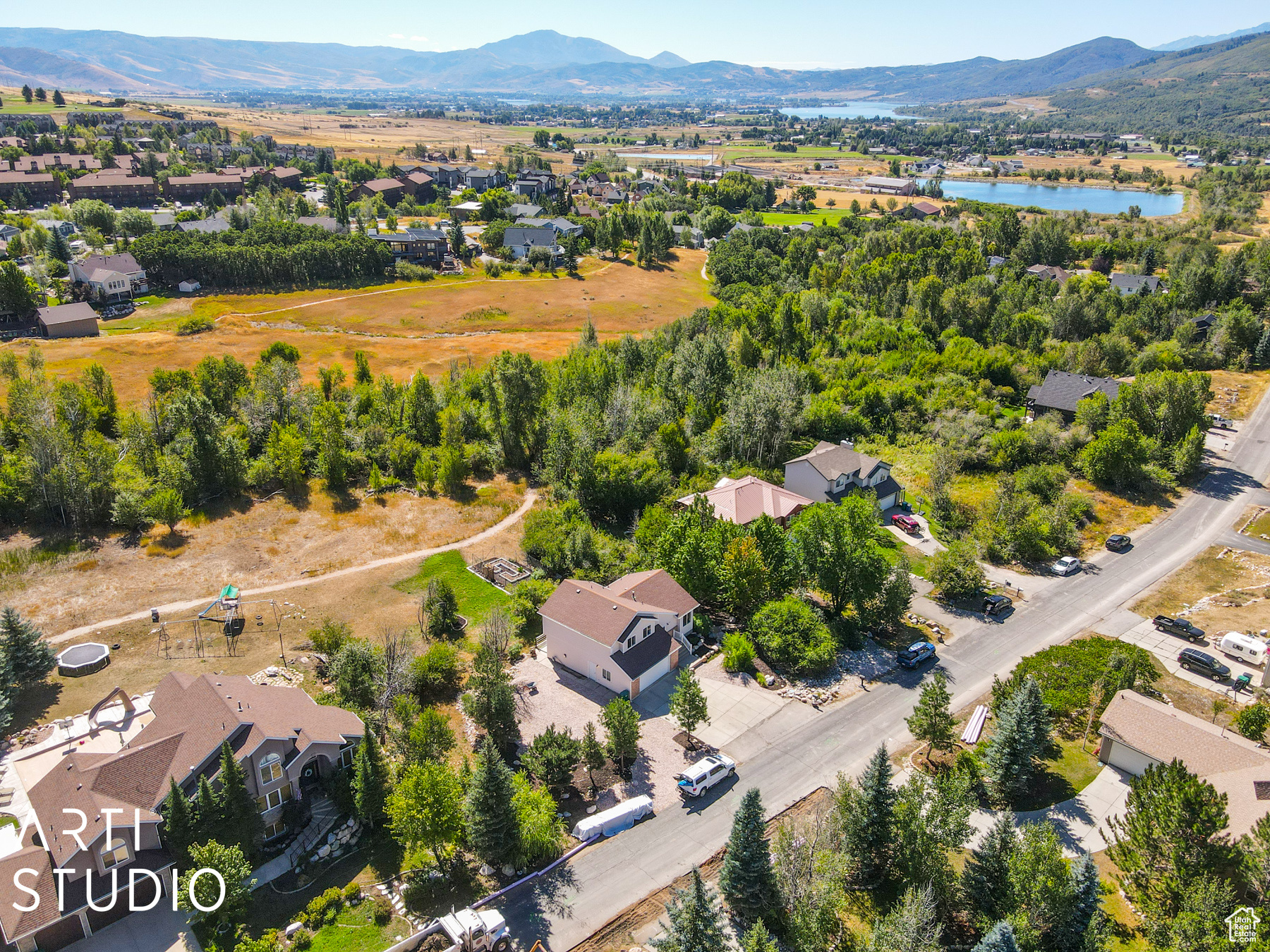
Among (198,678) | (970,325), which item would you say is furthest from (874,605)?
(970,325)

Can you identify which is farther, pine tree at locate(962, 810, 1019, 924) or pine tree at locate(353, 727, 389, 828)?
pine tree at locate(353, 727, 389, 828)

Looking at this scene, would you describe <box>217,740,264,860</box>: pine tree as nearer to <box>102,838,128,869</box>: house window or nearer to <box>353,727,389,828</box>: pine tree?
<box>102,838,128,869</box>: house window

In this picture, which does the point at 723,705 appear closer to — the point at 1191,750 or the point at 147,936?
the point at 1191,750

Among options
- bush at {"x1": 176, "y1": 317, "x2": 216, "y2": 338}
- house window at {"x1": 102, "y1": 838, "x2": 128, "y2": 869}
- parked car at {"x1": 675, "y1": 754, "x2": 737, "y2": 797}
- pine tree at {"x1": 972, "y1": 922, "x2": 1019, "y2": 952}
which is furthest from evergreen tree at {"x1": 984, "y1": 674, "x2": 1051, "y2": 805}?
bush at {"x1": 176, "y1": 317, "x2": 216, "y2": 338}

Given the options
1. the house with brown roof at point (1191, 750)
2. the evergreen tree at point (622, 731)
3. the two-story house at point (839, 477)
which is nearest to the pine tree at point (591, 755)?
the evergreen tree at point (622, 731)

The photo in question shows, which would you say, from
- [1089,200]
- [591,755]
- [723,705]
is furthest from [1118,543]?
[1089,200]

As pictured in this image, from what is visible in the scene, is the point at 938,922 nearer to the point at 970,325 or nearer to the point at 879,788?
the point at 879,788
